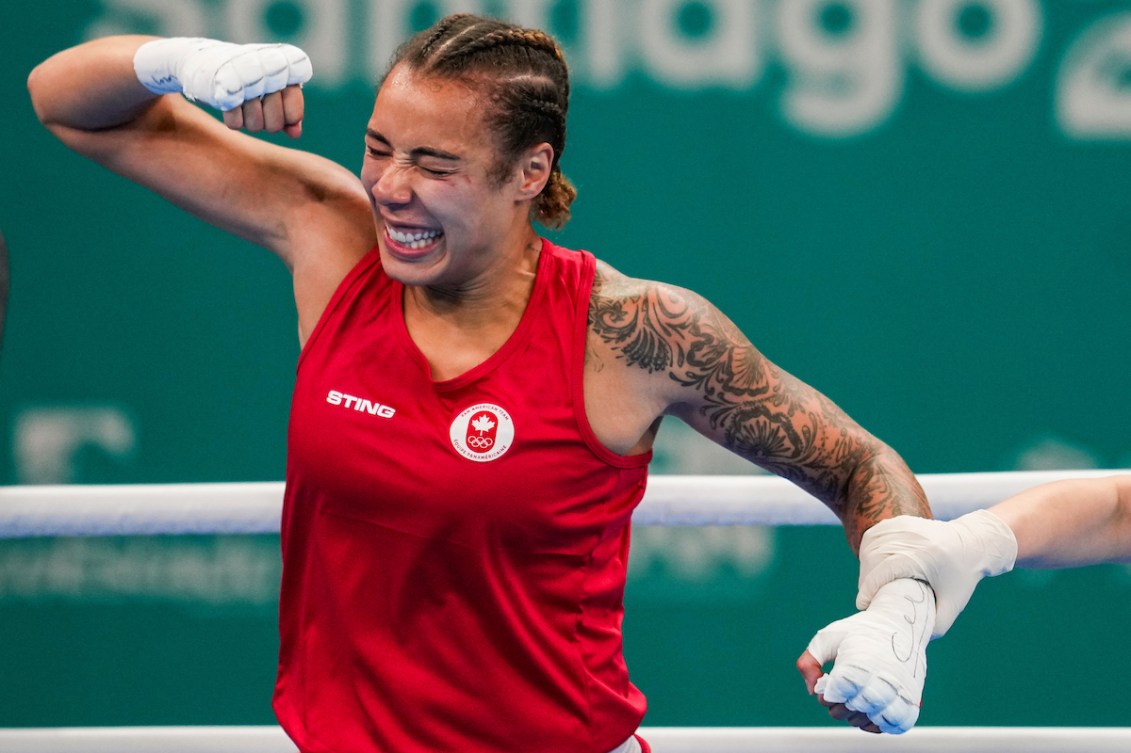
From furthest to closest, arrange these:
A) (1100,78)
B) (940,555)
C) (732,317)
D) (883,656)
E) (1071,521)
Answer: (732,317)
(1100,78)
(1071,521)
(940,555)
(883,656)

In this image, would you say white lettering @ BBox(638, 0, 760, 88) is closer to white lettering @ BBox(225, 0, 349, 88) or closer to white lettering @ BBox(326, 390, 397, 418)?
white lettering @ BBox(225, 0, 349, 88)

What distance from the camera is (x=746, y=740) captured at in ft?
6.18

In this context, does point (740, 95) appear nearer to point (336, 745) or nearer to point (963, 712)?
point (963, 712)

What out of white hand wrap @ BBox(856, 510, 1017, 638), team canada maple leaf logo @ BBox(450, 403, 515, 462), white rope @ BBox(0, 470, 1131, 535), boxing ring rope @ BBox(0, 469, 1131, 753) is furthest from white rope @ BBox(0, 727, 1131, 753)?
team canada maple leaf logo @ BBox(450, 403, 515, 462)

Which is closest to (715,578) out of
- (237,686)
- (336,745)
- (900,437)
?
(900,437)

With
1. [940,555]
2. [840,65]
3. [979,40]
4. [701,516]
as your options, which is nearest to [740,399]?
[940,555]

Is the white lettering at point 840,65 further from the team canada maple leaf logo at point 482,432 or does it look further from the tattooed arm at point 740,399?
the team canada maple leaf logo at point 482,432

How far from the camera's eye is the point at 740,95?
2799 millimetres

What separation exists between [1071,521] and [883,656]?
15.0 inches

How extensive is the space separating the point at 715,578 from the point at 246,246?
1330 mm

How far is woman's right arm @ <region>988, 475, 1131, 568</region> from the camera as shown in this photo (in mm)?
1445

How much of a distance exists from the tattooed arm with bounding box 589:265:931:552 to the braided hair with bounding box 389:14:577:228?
19 cm

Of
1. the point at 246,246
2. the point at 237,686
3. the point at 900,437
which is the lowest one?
the point at 237,686

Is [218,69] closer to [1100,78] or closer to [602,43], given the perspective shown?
[602,43]
